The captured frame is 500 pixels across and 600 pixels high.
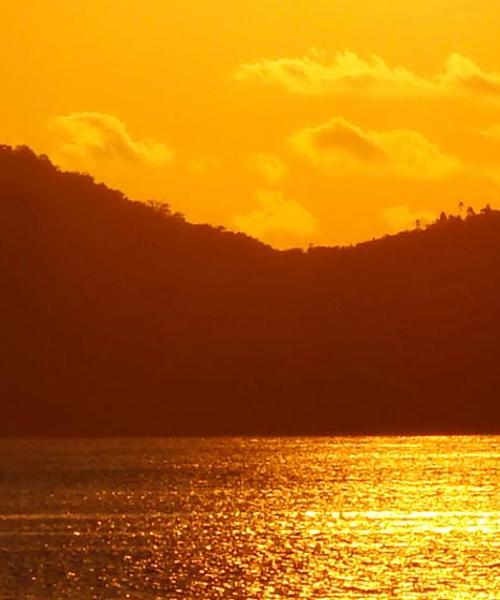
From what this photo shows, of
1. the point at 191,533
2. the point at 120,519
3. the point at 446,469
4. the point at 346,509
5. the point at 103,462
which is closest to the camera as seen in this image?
the point at 191,533

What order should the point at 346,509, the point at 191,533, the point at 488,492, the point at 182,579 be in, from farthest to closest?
the point at 488,492 → the point at 346,509 → the point at 191,533 → the point at 182,579

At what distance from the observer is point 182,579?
86.4 meters

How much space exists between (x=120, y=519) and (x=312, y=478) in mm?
54029

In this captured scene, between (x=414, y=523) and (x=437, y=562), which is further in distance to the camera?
(x=414, y=523)

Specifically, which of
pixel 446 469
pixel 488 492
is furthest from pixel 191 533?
pixel 446 469

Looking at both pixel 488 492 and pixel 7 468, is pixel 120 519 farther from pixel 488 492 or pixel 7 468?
pixel 7 468

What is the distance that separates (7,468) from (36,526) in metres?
73.5

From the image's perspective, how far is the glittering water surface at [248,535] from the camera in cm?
8350

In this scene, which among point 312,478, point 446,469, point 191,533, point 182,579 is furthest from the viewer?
point 446,469

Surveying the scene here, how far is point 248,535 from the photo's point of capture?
4264 inches

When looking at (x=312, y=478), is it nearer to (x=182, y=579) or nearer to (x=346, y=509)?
(x=346, y=509)

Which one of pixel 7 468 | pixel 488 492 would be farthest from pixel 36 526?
pixel 7 468

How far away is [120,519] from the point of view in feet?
392

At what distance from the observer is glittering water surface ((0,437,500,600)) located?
83500mm
